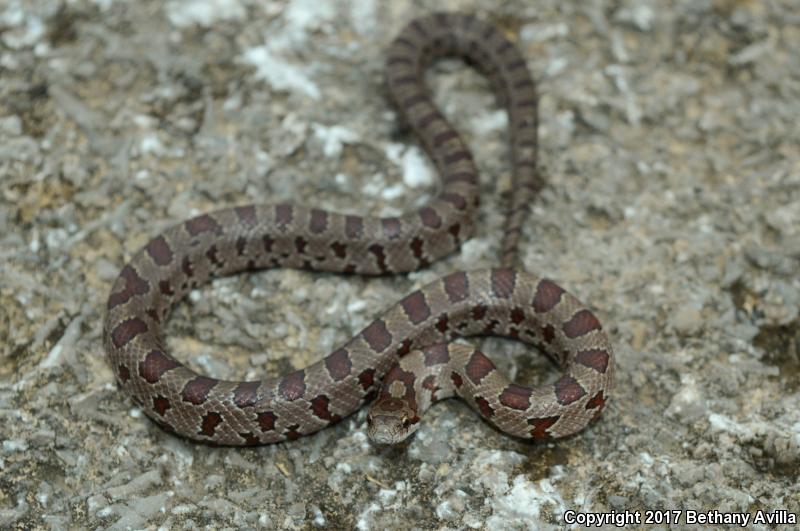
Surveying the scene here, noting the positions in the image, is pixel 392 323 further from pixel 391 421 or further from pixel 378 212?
pixel 378 212

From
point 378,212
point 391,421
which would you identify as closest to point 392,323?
point 391,421

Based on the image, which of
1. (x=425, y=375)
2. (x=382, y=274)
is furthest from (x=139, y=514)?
(x=382, y=274)

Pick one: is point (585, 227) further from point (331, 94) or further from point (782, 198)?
point (331, 94)

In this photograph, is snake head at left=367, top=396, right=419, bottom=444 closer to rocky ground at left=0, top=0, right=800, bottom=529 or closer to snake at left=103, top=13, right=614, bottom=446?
snake at left=103, top=13, right=614, bottom=446

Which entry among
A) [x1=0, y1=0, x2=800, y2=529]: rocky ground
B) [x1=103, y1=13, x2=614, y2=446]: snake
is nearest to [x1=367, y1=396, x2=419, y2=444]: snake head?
[x1=103, y1=13, x2=614, y2=446]: snake

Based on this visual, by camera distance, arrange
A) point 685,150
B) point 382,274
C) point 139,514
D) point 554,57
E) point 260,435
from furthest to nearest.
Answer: point 554,57
point 685,150
point 382,274
point 260,435
point 139,514
